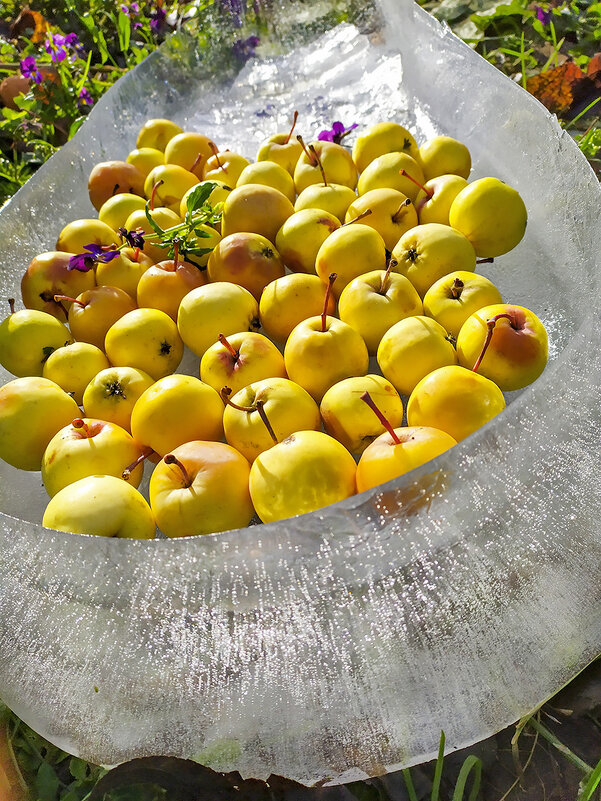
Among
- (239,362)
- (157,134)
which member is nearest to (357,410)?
(239,362)

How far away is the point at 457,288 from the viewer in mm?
1385

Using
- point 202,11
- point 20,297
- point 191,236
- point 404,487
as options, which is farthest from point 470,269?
point 202,11

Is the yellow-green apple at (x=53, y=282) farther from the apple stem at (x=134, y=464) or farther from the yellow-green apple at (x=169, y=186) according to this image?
the apple stem at (x=134, y=464)

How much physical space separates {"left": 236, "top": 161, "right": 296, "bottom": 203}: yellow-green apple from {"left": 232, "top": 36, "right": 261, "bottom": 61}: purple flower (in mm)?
936

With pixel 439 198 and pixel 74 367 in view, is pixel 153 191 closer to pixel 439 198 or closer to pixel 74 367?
pixel 74 367

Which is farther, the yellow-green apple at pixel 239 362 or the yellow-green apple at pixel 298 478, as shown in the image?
the yellow-green apple at pixel 239 362

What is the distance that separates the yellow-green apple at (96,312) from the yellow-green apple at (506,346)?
744 millimetres

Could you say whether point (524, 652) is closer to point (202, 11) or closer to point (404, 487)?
point (404, 487)

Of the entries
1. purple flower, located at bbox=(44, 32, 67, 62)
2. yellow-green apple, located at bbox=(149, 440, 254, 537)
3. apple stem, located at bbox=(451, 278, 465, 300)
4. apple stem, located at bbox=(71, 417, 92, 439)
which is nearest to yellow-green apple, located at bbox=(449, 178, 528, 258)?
apple stem, located at bbox=(451, 278, 465, 300)

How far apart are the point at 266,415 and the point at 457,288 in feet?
1.57

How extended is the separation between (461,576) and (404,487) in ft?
0.56

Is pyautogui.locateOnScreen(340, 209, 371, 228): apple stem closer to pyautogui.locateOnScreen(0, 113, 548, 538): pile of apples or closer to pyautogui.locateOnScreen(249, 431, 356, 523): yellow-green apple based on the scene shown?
pyautogui.locateOnScreen(0, 113, 548, 538): pile of apples

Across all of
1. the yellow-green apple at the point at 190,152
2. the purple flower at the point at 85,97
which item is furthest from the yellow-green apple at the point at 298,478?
the purple flower at the point at 85,97

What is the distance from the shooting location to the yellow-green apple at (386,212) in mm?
1598
